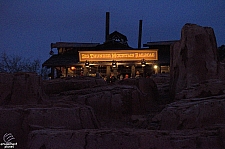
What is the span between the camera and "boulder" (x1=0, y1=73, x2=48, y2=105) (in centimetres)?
538

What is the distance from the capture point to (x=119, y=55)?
22.4 meters

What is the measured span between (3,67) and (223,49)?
2080 cm

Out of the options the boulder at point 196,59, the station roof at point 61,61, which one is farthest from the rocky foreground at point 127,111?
the station roof at point 61,61

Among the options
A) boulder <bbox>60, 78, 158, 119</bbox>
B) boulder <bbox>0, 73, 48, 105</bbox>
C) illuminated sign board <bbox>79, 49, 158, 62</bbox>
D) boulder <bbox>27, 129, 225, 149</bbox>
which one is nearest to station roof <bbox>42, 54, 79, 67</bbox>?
illuminated sign board <bbox>79, 49, 158, 62</bbox>

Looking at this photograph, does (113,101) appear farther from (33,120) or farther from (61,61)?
(61,61)

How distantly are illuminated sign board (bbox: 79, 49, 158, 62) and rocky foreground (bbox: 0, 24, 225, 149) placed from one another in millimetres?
12725

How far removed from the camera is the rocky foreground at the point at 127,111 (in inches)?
108

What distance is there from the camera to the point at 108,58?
22531 millimetres

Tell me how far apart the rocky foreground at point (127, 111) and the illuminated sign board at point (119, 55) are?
12.7m

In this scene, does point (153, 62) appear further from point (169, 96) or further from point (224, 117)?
point (224, 117)

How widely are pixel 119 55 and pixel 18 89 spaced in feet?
56.8

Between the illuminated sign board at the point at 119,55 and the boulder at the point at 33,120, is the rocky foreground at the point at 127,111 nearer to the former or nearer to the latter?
the boulder at the point at 33,120

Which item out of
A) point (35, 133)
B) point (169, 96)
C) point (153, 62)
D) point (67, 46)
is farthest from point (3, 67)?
point (35, 133)

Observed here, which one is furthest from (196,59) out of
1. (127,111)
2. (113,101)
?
(113,101)
